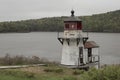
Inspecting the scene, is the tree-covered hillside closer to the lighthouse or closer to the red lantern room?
the lighthouse

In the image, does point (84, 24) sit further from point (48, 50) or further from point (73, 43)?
point (73, 43)

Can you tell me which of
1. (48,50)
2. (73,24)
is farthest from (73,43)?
(48,50)

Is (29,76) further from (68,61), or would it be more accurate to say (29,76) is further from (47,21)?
(47,21)

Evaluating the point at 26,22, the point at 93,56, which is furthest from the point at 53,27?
the point at 93,56

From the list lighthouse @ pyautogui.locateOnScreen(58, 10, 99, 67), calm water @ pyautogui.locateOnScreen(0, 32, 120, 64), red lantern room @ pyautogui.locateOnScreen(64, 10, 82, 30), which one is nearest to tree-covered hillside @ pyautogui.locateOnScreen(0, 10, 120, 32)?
calm water @ pyautogui.locateOnScreen(0, 32, 120, 64)

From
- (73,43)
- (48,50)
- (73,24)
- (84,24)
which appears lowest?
(48,50)

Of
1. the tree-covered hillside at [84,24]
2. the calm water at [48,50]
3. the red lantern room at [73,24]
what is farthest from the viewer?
the tree-covered hillside at [84,24]

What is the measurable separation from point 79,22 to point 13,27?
131 m

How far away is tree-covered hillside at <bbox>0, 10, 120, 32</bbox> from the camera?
155750 millimetres

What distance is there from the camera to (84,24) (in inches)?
6048

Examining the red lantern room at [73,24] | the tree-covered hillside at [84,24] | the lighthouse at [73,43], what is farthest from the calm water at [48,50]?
the tree-covered hillside at [84,24]

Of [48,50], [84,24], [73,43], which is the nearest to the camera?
[73,43]

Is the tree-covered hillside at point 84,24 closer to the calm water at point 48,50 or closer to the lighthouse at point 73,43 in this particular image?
the calm water at point 48,50

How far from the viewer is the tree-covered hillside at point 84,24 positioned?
511 ft
